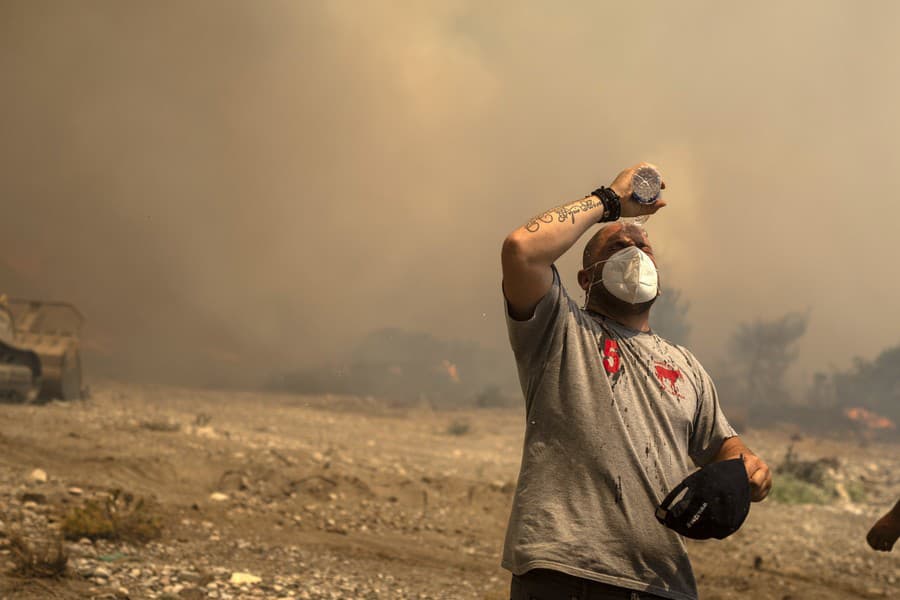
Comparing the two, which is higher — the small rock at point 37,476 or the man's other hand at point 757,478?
the man's other hand at point 757,478

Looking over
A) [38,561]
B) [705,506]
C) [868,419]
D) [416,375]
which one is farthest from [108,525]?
[868,419]

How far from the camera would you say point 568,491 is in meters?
1.95

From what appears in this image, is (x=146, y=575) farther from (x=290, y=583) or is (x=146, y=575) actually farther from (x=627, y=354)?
(x=627, y=354)

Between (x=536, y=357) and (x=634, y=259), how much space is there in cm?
46

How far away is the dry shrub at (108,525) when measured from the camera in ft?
16.4

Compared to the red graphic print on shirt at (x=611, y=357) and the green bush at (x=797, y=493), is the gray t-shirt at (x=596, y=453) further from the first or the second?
the green bush at (x=797, y=493)

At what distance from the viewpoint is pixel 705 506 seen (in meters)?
1.86

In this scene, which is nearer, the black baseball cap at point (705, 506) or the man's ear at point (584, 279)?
the black baseball cap at point (705, 506)

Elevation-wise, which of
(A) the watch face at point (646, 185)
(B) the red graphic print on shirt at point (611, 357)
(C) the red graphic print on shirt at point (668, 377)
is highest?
(A) the watch face at point (646, 185)

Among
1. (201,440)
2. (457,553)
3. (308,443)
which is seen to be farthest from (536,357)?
(308,443)

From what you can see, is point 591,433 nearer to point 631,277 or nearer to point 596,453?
point 596,453

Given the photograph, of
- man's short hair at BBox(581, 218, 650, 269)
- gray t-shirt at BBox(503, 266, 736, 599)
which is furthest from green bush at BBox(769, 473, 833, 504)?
gray t-shirt at BBox(503, 266, 736, 599)

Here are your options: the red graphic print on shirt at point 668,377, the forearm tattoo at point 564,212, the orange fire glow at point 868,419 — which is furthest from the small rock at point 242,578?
the orange fire glow at point 868,419

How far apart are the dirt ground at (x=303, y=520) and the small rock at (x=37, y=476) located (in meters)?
0.02
